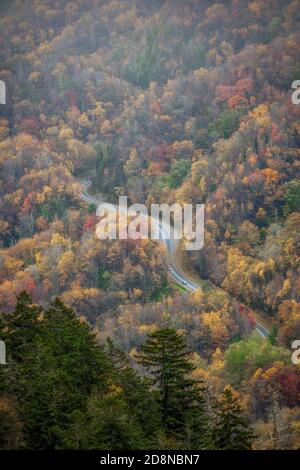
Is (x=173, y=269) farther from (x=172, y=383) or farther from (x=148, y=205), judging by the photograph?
(x=172, y=383)

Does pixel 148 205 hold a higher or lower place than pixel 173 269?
higher

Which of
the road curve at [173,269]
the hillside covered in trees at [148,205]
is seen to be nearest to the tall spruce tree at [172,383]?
the hillside covered in trees at [148,205]

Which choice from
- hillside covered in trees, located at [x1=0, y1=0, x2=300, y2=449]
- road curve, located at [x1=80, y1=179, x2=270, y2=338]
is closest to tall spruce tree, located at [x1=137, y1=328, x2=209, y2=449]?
hillside covered in trees, located at [x1=0, y1=0, x2=300, y2=449]

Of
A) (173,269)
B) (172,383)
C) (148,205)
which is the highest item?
(148,205)

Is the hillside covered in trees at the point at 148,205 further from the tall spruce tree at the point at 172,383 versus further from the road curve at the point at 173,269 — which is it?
the road curve at the point at 173,269

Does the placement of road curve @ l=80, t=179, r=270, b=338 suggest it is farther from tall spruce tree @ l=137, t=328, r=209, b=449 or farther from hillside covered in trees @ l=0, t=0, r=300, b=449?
tall spruce tree @ l=137, t=328, r=209, b=449

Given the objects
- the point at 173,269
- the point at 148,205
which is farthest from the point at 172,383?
the point at 148,205

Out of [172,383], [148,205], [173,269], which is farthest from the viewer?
[148,205]

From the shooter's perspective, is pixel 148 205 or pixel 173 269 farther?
pixel 148 205

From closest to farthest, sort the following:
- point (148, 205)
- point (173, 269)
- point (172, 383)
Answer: point (172, 383)
point (173, 269)
point (148, 205)

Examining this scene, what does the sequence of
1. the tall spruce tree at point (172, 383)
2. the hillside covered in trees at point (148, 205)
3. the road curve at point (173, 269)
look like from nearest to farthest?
the hillside covered in trees at point (148, 205) < the tall spruce tree at point (172, 383) < the road curve at point (173, 269)
